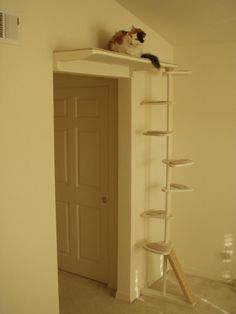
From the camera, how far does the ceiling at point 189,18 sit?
2.74 meters

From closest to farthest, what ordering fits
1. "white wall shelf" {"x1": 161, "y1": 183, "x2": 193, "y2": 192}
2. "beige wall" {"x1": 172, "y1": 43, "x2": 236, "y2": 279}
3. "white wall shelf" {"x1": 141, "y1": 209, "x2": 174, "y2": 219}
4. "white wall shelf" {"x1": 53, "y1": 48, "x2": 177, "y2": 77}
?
"white wall shelf" {"x1": 53, "y1": 48, "x2": 177, "y2": 77} → "white wall shelf" {"x1": 161, "y1": 183, "x2": 193, "y2": 192} → "white wall shelf" {"x1": 141, "y1": 209, "x2": 174, "y2": 219} → "beige wall" {"x1": 172, "y1": 43, "x2": 236, "y2": 279}

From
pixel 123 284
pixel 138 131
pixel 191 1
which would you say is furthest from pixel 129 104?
pixel 123 284

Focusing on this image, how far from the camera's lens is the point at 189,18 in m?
2.99

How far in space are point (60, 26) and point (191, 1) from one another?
965 millimetres

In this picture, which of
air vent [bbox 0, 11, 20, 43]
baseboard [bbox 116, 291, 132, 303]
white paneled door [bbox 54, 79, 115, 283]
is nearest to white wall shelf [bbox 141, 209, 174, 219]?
white paneled door [bbox 54, 79, 115, 283]

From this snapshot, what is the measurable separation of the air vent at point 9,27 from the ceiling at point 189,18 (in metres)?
1.06

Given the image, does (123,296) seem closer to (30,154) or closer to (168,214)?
(168,214)

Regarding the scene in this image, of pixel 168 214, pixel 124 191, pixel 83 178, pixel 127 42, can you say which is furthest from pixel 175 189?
pixel 127 42

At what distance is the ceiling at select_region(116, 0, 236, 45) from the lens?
274cm

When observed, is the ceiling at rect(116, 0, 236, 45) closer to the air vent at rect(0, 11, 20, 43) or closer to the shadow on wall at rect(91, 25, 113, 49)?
the shadow on wall at rect(91, 25, 113, 49)

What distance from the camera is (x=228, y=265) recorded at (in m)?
3.72

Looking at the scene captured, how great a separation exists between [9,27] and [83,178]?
1966 mm

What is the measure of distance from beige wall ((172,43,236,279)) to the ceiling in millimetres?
229

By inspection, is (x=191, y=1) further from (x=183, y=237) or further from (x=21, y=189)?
(x=183, y=237)
